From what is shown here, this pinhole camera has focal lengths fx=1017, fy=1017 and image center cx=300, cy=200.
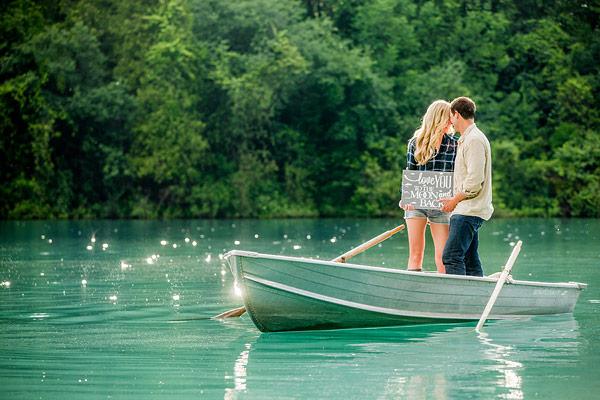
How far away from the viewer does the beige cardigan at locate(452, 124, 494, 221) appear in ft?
34.0

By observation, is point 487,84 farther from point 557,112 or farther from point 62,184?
point 62,184

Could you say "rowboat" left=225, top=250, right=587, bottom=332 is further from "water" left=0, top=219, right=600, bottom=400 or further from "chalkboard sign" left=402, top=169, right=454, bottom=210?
"chalkboard sign" left=402, top=169, right=454, bottom=210

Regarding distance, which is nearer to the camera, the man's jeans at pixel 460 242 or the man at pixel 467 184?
the man at pixel 467 184

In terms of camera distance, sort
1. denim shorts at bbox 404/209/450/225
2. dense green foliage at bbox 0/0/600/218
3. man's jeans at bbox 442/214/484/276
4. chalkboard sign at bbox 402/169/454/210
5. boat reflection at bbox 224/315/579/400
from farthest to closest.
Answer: dense green foliage at bbox 0/0/600/218, denim shorts at bbox 404/209/450/225, chalkboard sign at bbox 402/169/454/210, man's jeans at bbox 442/214/484/276, boat reflection at bbox 224/315/579/400

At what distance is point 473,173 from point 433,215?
0.86 meters

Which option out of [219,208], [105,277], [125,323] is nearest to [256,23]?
[219,208]

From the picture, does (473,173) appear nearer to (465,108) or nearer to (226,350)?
(465,108)

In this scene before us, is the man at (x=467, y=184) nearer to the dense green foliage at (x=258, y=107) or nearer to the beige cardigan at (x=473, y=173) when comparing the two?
the beige cardigan at (x=473, y=173)

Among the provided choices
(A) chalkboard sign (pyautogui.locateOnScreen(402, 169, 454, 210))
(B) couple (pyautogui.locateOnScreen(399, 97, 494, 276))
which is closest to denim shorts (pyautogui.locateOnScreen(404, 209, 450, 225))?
(B) couple (pyautogui.locateOnScreen(399, 97, 494, 276))

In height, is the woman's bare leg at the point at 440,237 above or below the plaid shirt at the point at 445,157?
below

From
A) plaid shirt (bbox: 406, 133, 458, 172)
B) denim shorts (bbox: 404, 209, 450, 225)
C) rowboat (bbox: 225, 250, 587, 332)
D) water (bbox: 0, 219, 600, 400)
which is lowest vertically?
water (bbox: 0, 219, 600, 400)

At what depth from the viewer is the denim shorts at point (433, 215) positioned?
36.0 ft

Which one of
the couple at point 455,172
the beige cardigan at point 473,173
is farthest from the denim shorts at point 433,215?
the beige cardigan at point 473,173

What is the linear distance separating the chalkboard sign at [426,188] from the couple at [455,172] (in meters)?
0.09
